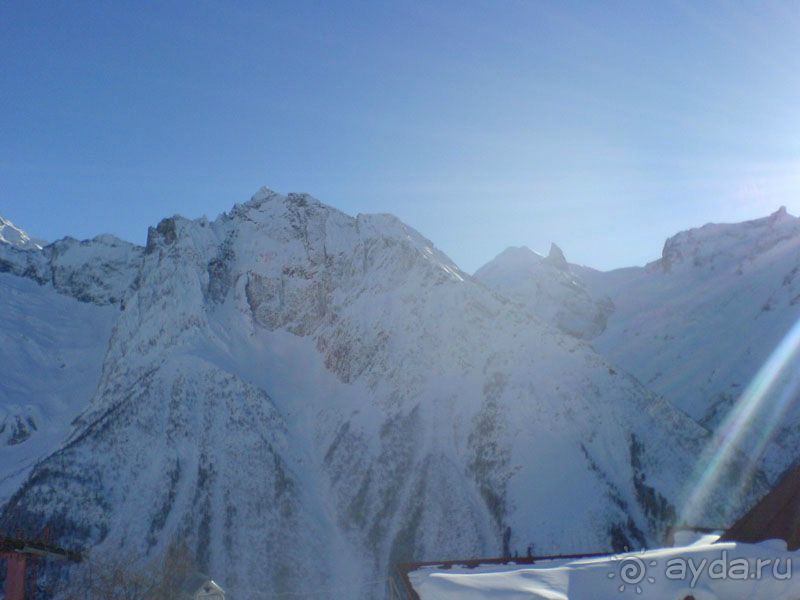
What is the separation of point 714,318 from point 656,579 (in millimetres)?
127561

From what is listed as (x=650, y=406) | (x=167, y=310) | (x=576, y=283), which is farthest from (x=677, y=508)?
(x=576, y=283)

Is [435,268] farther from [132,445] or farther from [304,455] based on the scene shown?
[132,445]

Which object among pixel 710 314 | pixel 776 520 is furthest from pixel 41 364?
pixel 710 314

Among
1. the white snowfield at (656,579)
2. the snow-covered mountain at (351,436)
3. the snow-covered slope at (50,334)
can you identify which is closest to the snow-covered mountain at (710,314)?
the snow-covered mountain at (351,436)

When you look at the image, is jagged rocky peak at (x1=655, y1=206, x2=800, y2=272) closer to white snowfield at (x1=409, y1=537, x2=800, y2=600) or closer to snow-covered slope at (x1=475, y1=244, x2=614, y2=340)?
snow-covered slope at (x1=475, y1=244, x2=614, y2=340)

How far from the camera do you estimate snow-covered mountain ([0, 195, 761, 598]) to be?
64250mm

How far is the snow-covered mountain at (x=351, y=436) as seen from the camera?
64250mm

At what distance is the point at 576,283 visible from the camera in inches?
7269

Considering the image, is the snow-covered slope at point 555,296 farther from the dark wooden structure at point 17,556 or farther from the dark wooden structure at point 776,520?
the dark wooden structure at point 17,556

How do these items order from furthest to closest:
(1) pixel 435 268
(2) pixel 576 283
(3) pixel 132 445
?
(2) pixel 576 283
(1) pixel 435 268
(3) pixel 132 445

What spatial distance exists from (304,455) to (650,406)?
36518mm

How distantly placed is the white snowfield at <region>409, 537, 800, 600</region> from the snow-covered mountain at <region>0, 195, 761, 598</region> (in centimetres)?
3663

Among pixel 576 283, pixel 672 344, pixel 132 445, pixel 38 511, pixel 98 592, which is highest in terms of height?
pixel 576 283

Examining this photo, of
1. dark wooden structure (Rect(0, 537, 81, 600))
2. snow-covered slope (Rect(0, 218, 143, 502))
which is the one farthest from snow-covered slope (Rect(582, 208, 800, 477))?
snow-covered slope (Rect(0, 218, 143, 502))
